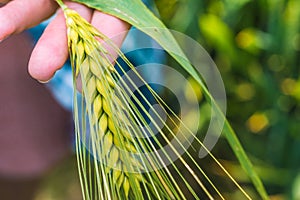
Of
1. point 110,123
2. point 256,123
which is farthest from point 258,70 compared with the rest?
point 110,123

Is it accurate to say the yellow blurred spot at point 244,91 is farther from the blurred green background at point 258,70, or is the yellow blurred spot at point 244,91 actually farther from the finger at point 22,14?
the finger at point 22,14

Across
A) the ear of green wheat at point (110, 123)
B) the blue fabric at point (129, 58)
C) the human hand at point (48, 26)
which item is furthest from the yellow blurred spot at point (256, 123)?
the ear of green wheat at point (110, 123)

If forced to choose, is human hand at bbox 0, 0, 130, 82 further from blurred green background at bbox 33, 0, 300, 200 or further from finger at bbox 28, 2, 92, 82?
blurred green background at bbox 33, 0, 300, 200

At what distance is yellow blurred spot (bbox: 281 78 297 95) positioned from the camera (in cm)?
115

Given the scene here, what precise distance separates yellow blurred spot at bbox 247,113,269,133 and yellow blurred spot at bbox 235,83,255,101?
4 centimetres

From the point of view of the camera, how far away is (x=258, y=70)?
1.15 m

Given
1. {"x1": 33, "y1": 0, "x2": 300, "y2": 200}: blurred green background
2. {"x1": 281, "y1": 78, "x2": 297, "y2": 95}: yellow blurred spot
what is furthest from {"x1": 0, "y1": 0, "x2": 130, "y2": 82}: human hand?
{"x1": 281, "y1": 78, "x2": 297, "y2": 95}: yellow blurred spot

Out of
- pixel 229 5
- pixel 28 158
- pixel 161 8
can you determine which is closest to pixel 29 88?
pixel 28 158

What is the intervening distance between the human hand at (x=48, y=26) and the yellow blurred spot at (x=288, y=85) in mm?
552

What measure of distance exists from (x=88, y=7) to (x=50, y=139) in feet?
2.05

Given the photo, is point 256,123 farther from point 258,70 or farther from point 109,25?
point 109,25

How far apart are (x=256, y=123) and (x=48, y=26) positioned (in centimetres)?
66

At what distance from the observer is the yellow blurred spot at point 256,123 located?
119 centimetres

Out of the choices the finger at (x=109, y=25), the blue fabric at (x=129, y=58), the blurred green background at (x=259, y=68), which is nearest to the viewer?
the finger at (x=109, y=25)
